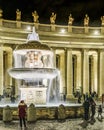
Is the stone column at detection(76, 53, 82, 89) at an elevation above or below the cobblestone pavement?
above

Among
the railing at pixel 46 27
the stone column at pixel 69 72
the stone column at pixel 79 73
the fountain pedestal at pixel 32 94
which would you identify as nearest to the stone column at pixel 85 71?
the stone column at pixel 79 73

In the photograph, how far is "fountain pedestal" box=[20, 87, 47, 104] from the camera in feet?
121

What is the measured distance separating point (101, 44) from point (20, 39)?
1291 cm

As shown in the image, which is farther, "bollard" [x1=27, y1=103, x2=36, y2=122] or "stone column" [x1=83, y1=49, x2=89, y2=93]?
"stone column" [x1=83, y1=49, x2=89, y2=93]

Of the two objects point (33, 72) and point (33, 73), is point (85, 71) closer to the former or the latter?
point (33, 73)

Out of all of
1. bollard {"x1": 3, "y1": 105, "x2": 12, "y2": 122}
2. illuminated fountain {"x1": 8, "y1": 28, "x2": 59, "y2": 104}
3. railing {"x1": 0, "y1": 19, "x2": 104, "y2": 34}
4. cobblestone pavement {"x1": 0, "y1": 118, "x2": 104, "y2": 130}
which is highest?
railing {"x1": 0, "y1": 19, "x2": 104, "y2": 34}

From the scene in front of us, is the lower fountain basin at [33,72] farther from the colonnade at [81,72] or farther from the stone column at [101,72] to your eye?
the stone column at [101,72]

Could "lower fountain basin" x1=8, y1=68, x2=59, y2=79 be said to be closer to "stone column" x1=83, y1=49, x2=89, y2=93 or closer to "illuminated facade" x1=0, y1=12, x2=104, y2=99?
"illuminated facade" x1=0, y1=12, x2=104, y2=99

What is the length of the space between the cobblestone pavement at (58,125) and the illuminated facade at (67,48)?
26.8 metres

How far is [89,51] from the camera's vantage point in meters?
65.6

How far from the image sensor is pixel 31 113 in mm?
31281

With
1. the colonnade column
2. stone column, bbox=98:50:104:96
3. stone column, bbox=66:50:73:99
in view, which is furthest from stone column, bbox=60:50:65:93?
stone column, bbox=98:50:104:96

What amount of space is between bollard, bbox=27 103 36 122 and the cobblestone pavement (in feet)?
1.70

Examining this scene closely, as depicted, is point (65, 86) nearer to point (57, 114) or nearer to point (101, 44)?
point (101, 44)
